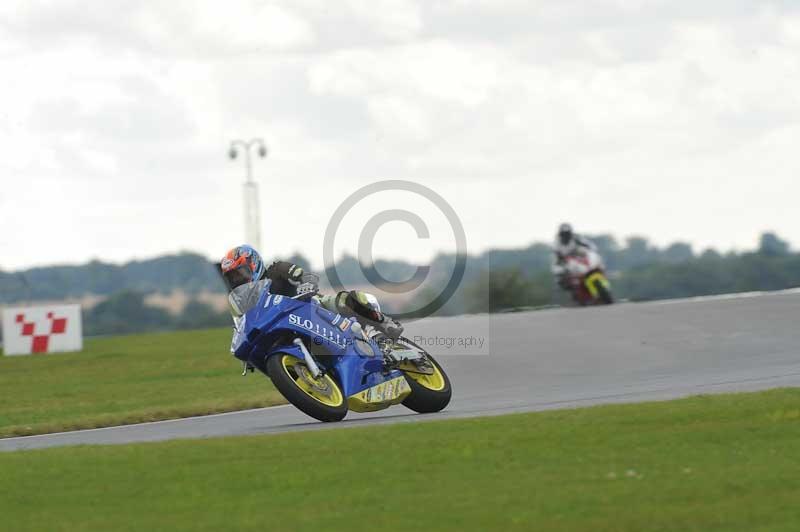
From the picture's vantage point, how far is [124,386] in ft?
74.8

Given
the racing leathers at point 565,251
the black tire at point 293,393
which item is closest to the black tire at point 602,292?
the racing leathers at point 565,251

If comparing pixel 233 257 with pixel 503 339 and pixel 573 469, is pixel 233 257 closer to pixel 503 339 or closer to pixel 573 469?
pixel 573 469

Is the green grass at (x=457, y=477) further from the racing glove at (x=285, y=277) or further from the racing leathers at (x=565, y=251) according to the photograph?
the racing leathers at (x=565, y=251)

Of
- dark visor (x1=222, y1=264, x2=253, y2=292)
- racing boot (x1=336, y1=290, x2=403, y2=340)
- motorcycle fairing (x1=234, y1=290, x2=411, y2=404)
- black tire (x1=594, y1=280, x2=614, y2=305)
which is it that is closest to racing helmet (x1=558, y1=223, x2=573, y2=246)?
black tire (x1=594, y1=280, x2=614, y2=305)

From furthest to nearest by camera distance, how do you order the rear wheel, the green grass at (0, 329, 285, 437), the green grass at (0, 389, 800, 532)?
the green grass at (0, 329, 285, 437), the rear wheel, the green grass at (0, 389, 800, 532)

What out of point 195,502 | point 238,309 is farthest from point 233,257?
point 195,502

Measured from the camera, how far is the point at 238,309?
13391 mm

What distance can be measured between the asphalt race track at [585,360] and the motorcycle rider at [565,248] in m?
3.43

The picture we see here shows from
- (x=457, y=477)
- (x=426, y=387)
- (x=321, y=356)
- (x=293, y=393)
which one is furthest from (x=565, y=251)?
(x=457, y=477)

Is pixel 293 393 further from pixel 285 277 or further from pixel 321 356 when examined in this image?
pixel 285 277

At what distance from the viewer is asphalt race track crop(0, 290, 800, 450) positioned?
48.2 feet

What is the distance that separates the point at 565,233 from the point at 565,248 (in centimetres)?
32

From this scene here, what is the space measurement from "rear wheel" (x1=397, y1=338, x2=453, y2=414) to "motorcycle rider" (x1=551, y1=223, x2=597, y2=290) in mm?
17307

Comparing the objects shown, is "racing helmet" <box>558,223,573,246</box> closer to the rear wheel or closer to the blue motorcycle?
the rear wheel
